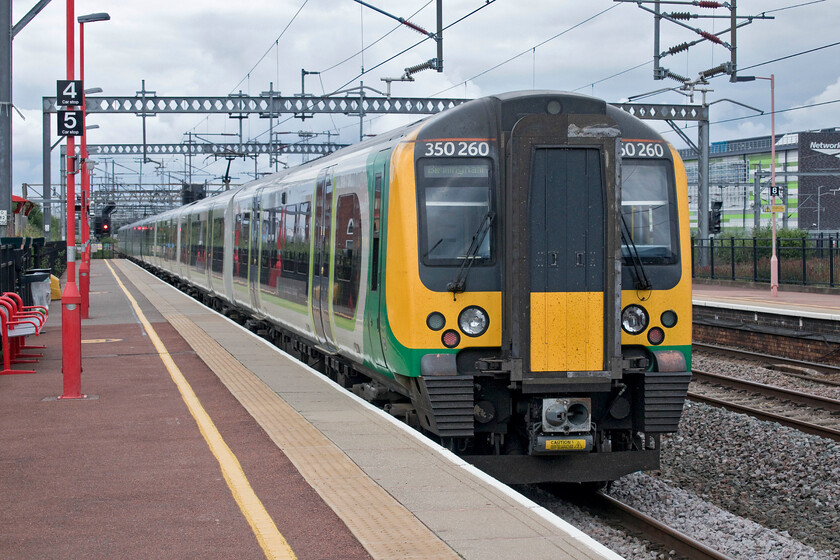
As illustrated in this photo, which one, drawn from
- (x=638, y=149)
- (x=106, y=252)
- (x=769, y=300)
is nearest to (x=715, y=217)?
(x=769, y=300)

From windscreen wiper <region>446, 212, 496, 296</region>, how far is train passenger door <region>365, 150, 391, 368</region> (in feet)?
2.97

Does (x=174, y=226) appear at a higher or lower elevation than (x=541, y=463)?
higher

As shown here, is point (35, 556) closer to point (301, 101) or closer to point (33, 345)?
point (33, 345)

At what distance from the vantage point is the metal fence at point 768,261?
32.5 m

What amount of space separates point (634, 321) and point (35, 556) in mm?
4870

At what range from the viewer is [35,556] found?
5.39 meters

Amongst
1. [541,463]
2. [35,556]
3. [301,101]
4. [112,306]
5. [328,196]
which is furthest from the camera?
[301,101]

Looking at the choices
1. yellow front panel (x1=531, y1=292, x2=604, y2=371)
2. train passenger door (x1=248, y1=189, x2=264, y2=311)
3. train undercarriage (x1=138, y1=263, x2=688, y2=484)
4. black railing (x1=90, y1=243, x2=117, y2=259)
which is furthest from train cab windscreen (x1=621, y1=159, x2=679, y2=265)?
black railing (x1=90, y1=243, x2=117, y2=259)

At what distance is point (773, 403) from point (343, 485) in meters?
9.09

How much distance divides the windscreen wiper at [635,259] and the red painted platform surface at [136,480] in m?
3.17

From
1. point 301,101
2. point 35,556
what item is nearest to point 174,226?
point 301,101

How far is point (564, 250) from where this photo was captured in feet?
26.0

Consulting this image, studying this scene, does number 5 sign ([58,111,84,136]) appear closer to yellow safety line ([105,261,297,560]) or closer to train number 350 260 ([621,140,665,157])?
yellow safety line ([105,261,297,560])

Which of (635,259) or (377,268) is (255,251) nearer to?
(377,268)
